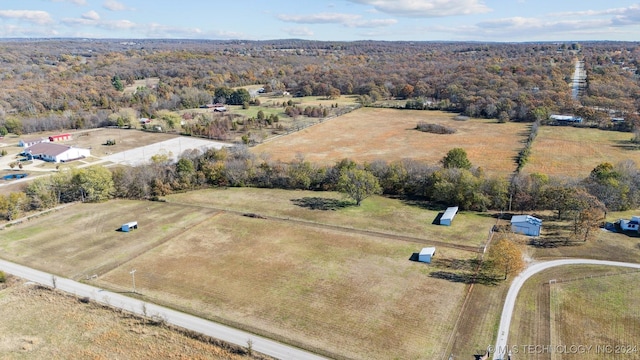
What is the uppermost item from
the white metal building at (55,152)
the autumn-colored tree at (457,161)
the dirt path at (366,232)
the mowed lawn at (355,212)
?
the autumn-colored tree at (457,161)

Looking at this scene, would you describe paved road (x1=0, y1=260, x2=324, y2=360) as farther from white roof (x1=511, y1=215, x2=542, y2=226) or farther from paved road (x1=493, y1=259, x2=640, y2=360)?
white roof (x1=511, y1=215, x2=542, y2=226)

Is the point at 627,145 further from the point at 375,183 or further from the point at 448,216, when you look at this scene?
the point at 375,183

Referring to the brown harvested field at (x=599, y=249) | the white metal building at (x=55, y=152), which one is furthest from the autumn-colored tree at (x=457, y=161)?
the white metal building at (x=55, y=152)

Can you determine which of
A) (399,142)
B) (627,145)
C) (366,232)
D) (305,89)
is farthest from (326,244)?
(305,89)

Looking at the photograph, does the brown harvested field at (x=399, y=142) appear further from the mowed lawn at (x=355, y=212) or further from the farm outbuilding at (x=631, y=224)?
A: the farm outbuilding at (x=631, y=224)

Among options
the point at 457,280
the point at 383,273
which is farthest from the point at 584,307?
the point at 383,273

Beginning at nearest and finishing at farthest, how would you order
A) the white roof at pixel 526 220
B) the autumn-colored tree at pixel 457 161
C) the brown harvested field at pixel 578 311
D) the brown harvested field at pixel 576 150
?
the brown harvested field at pixel 578 311 < the white roof at pixel 526 220 < the autumn-colored tree at pixel 457 161 < the brown harvested field at pixel 576 150

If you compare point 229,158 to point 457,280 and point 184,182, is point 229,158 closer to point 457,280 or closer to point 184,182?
point 184,182
